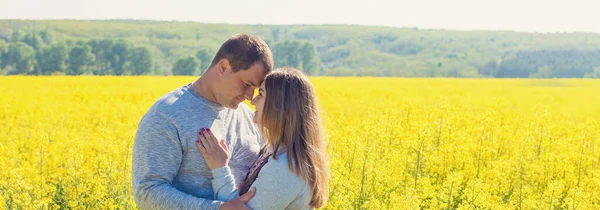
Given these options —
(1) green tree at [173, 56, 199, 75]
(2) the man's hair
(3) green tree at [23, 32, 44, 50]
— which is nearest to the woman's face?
(2) the man's hair

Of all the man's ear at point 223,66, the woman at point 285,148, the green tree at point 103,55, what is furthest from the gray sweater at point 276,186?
the green tree at point 103,55

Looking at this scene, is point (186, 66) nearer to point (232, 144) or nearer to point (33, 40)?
point (33, 40)

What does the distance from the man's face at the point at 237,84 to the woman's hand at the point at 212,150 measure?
230 millimetres

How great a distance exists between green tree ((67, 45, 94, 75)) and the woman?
89463 millimetres

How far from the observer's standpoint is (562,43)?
137 metres

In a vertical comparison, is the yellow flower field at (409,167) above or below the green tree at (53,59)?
above

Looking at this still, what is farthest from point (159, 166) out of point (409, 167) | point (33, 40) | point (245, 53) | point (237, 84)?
point (33, 40)

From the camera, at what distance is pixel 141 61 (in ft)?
314

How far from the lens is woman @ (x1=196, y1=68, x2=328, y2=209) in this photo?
348 centimetres

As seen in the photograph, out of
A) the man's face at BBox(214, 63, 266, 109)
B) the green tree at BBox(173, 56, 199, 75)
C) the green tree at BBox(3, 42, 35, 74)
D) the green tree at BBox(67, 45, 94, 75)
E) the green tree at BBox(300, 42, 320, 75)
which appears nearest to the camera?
the man's face at BBox(214, 63, 266, 109)

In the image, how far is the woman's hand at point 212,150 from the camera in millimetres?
3609

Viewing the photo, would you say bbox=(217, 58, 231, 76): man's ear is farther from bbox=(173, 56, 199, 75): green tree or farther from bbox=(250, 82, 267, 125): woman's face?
bbox=(173, 56, 199, 75): green tree

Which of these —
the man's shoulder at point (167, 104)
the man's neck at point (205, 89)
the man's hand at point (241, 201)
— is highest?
the man's neck at point (205, 89)

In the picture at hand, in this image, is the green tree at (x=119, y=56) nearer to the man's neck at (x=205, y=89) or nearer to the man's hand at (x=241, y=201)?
the man's neck at (x=205, y=89)
